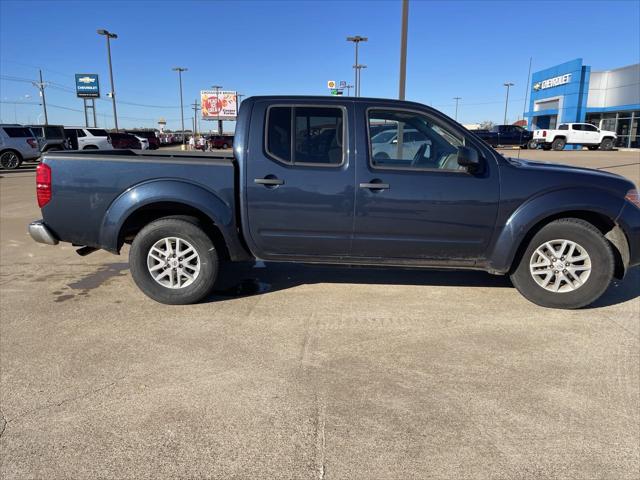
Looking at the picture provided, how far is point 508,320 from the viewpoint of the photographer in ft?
14.0

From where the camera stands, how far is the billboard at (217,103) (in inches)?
2391

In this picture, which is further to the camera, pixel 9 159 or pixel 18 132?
pixel 18 132

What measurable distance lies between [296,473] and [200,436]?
62 centimetres

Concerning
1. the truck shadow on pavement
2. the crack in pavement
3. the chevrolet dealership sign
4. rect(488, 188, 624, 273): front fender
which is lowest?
the crack in pavement

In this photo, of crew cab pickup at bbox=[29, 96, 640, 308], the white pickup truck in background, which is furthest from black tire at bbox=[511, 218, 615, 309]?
the white pickup truck in background

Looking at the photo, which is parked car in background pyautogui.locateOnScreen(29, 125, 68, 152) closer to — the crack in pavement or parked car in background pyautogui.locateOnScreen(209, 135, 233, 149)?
parked car in background pyautogui.locateOnScreen(209, 135, 233, 149)

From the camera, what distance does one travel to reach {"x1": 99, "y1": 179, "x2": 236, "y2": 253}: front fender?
4.35 meters

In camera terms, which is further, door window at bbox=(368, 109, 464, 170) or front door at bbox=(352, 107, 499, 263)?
door window at bbox=(368, 109, 464, 170)

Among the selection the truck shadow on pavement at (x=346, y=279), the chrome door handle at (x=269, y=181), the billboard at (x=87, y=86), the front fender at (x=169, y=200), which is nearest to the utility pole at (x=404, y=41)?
the truck shadow on pavement at (x=346, y=279)

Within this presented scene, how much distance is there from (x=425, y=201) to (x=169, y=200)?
2361 millimetres

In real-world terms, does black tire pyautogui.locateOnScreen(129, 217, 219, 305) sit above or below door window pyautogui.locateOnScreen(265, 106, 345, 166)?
below

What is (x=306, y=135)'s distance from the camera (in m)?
4.43

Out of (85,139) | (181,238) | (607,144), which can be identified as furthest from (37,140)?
(607,144)

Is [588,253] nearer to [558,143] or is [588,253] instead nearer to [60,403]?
[60,403]
